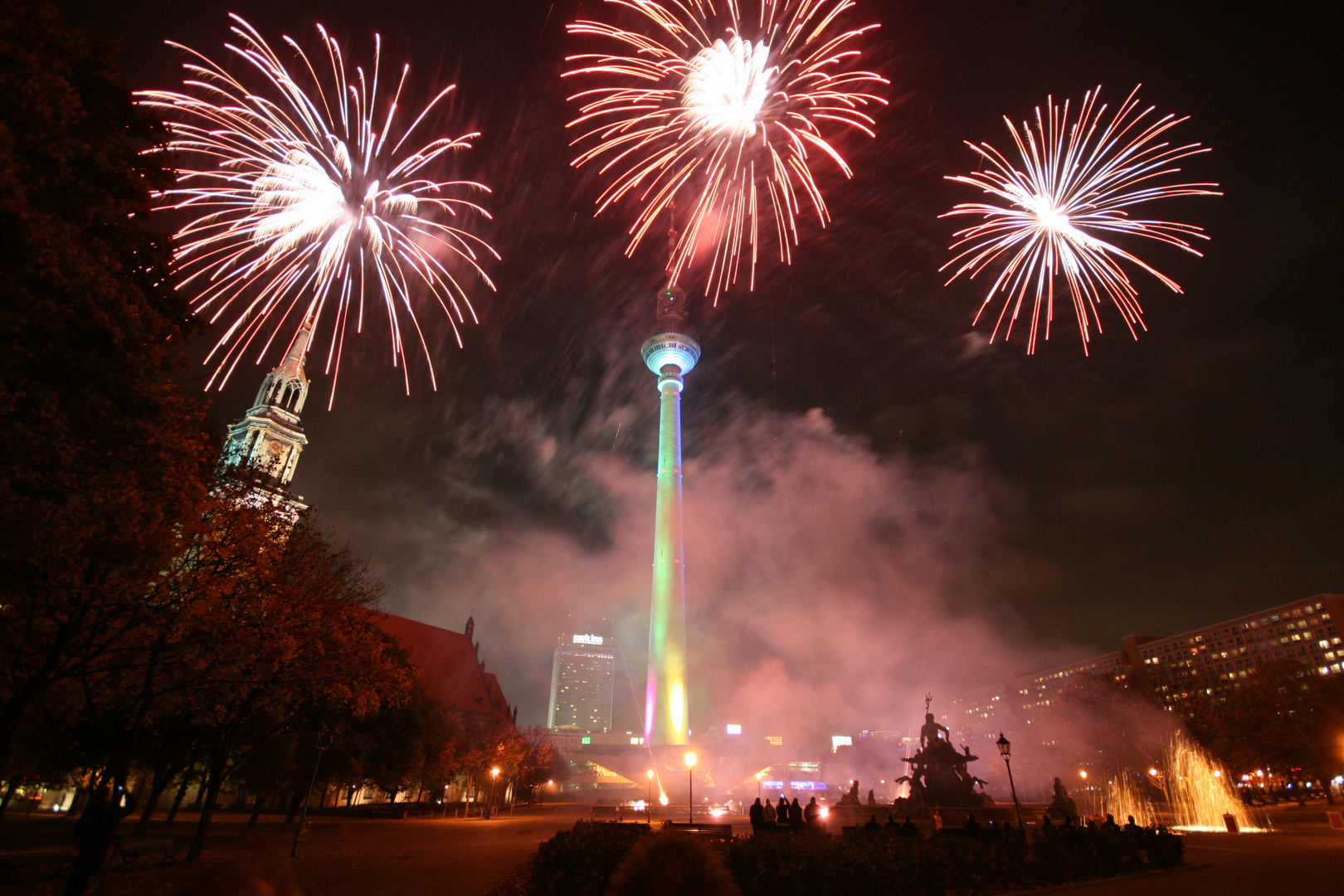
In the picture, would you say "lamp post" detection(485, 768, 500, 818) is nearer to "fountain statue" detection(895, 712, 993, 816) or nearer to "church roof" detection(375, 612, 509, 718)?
"church roof" detection(375, 612, 509, 718)

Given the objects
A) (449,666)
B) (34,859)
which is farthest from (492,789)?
(34,859)

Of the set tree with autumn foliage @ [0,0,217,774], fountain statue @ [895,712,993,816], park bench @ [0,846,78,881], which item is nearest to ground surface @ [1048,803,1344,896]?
fountain statue @ [895,712,993,816]

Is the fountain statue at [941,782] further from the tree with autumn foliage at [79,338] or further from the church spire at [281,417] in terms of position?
the church spire at [281,417]

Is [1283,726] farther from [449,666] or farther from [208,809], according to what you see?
[449,666]

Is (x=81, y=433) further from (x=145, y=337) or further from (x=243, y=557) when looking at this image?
(x=243, y=557)

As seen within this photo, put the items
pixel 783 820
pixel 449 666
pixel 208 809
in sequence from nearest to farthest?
pixel 208 809, pixel 783 820, pixel 449 666

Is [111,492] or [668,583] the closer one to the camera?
[111,492]

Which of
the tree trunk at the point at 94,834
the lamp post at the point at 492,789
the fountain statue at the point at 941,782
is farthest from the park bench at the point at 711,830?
the lamp post at the point at 492,789
